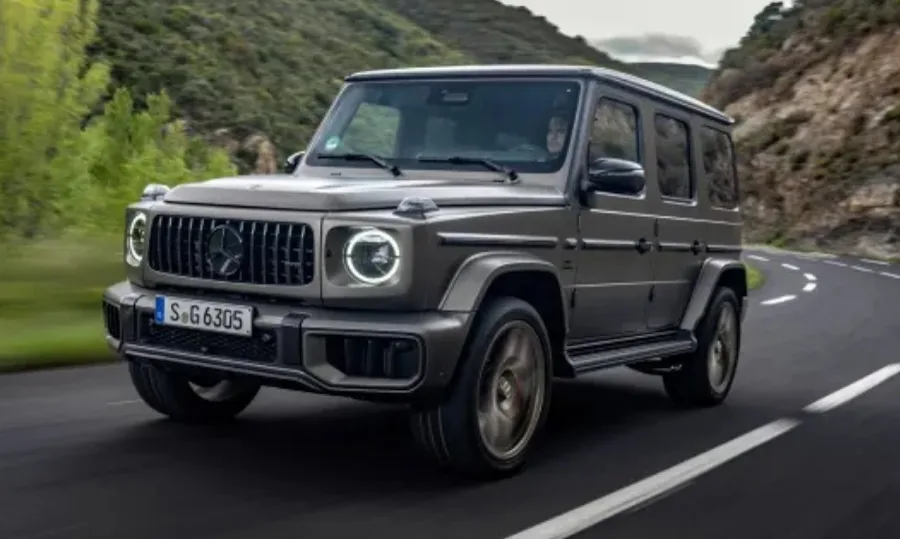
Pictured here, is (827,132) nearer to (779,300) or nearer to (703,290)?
(779,300)

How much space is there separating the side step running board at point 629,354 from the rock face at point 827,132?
3732 cm

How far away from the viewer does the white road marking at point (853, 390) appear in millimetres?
8148

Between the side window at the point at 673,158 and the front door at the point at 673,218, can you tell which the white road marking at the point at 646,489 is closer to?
the front door at the point at 673,218

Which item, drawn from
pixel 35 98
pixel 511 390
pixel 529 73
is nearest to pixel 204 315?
pixel 511 390

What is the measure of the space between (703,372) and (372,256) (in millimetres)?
3527

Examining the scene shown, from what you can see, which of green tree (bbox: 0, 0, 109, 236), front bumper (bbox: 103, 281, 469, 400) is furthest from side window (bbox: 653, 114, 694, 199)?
green tree (bbox: 0, 0, 109, 236)

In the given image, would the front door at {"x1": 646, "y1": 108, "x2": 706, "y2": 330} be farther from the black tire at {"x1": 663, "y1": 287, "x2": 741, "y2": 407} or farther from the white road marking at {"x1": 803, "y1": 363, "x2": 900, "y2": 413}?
the white road marking at {"x1": 803, "y1": 363, "x2": 900, "y2": 413}

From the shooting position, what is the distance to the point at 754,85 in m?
59.0

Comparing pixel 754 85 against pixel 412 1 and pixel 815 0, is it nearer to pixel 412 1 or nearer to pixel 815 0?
pixel 815 0

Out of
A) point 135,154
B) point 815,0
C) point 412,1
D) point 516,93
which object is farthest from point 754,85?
point 516,93

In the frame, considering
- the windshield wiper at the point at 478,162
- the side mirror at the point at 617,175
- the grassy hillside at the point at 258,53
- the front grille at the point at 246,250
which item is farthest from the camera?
the grassy hillside at the point at 258,53

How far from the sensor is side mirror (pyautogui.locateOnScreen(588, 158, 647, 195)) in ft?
19.7

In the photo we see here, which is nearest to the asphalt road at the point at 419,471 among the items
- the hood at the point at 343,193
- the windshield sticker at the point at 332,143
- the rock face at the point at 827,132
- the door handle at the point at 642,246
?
the door handle at the point at 642,246

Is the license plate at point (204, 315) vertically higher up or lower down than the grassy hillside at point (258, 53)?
lower down
